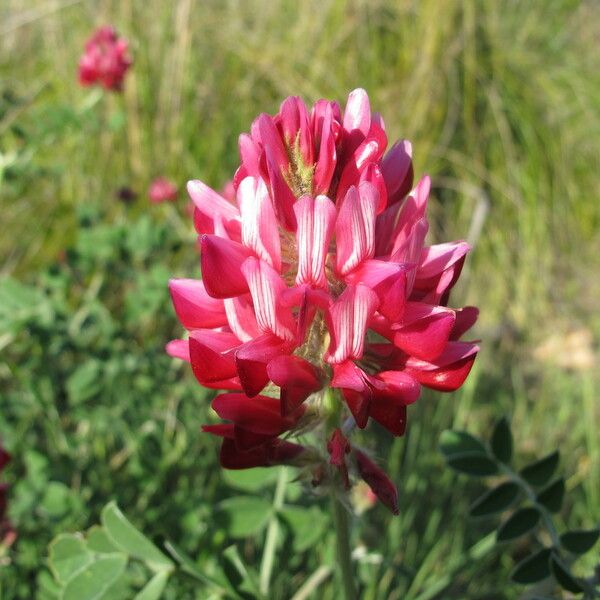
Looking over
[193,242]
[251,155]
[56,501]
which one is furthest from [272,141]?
[193,242]

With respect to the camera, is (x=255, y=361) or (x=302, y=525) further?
(x=302, y=525)

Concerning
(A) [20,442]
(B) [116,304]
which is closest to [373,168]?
(A) [20,442]

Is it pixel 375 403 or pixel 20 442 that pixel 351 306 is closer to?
pixel 375 403

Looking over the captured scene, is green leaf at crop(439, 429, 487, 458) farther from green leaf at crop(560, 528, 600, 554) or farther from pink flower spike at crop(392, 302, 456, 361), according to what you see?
pink flower spike at crop(392, 302, 456, 361)

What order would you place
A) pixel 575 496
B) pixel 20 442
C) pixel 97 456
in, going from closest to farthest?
pixel 20 442 → pixel 97 456 → pixel 575 496

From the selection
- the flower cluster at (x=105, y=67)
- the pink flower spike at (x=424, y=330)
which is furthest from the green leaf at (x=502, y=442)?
the flower cluster at (x=105, y=67)

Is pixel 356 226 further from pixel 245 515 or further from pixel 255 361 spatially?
pixel 245 515

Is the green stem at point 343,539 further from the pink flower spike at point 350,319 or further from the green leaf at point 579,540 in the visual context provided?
the green leaf at point 579,540
